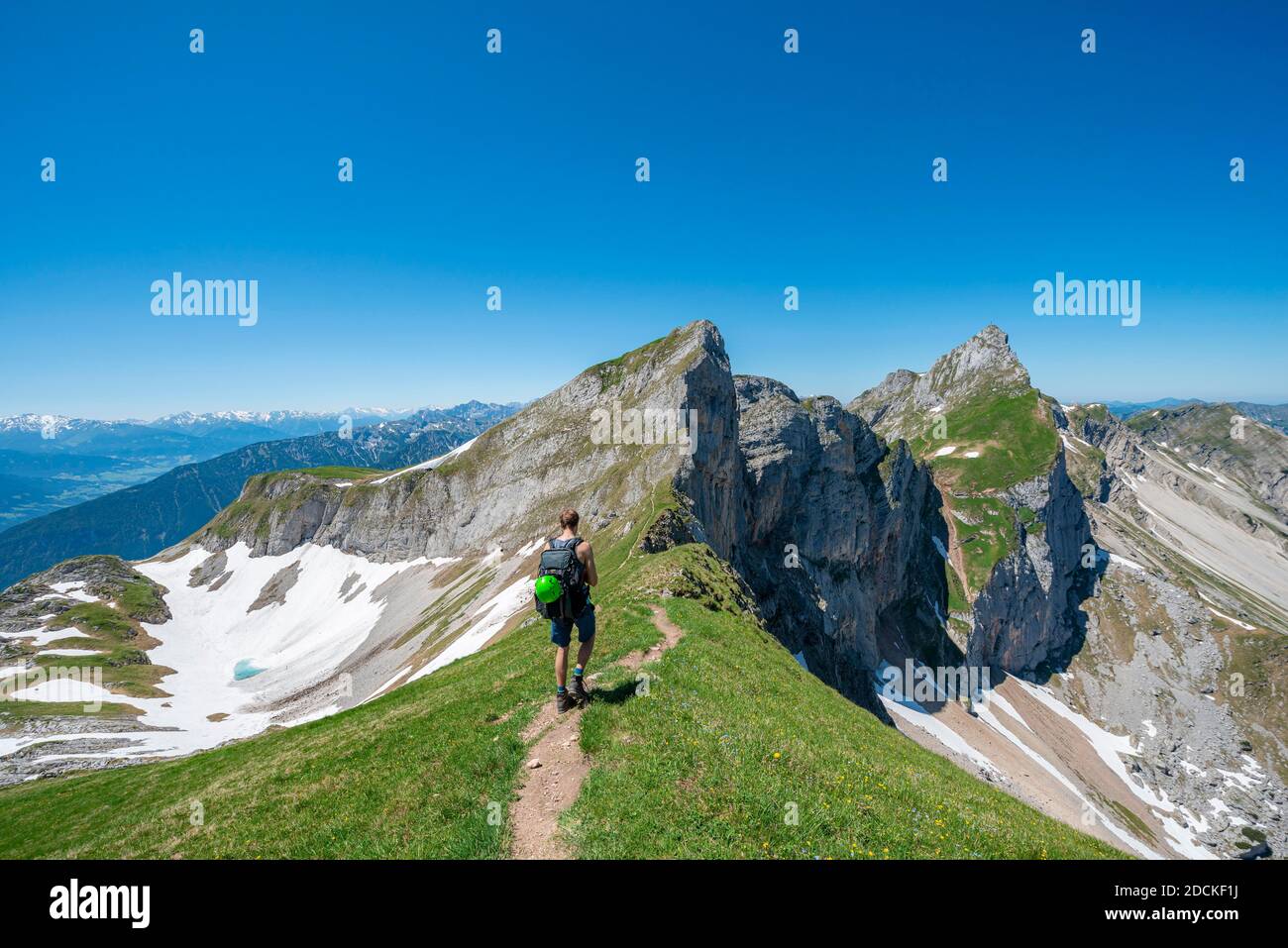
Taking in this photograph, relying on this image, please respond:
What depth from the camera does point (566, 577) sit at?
12773mm

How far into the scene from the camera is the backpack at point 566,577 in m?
12.7

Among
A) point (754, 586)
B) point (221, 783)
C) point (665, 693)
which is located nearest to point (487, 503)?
point (754, 586)

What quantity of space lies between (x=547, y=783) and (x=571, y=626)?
3308 millimetres

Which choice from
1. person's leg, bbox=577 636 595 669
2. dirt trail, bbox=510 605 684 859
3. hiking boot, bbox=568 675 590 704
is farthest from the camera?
hiking boot, bbox=568 675 590 704

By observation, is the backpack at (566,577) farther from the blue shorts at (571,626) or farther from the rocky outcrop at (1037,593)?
the rocky outcrop at (1037,593)

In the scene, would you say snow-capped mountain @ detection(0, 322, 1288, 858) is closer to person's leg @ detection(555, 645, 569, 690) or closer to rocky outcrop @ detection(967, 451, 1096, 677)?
rocky outcrop @ detection(967, 451, 1096, 677)

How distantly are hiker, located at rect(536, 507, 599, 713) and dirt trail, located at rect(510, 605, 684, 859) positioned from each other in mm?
741

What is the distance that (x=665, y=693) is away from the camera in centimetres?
1401

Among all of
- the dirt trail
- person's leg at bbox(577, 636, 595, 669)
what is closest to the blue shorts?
person's leg at bbox(577, 636, 595, 669)

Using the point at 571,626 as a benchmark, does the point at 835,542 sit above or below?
below

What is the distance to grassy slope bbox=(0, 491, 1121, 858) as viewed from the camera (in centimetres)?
897

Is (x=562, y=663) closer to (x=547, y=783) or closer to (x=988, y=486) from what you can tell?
(x=547, y=783)

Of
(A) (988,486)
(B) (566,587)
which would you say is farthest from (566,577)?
(A) (988,486)

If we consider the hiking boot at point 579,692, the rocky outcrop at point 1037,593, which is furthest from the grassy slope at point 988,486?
the hiking boot at point 579,692
